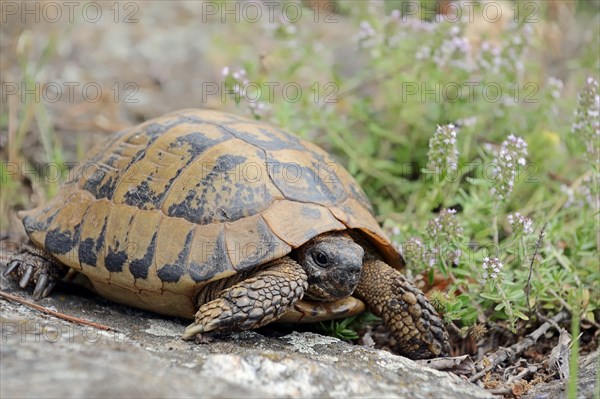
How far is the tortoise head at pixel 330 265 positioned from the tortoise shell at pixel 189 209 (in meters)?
0.09

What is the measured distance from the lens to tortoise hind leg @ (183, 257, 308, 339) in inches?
114

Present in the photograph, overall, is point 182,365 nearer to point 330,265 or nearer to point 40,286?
point 330,265

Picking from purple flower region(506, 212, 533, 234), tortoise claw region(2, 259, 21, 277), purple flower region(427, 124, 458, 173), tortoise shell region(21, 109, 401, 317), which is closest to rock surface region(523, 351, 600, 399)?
purple flower region(506, 212, 533, 234)

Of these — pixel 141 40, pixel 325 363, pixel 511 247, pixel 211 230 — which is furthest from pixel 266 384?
pixel 141 40

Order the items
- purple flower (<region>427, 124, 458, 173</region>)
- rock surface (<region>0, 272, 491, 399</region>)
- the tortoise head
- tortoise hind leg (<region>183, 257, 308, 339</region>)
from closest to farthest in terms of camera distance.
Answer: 1. rock surface (<region>0, 272, 491, 399</region>)
2. tortoise hind leg (<region>183, 257, 308, 339</region>)
3. the tortoise head
4. purple flower (<region>427, 124, 458, 173</region>)

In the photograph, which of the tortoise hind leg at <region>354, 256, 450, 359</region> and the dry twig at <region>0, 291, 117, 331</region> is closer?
the dry twig at <region>0, 291, 117, 331</region>

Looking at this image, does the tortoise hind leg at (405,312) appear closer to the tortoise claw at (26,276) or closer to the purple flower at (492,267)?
the purple flower at (492,267)

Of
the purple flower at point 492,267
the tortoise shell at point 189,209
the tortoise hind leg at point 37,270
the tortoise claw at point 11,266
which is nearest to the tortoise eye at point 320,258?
the tortoise shell at point 189,209

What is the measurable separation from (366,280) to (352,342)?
0.34m

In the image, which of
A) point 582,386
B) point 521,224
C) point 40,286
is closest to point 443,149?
point 521,224

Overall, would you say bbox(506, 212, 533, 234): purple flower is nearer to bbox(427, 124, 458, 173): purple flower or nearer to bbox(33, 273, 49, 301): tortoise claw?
bbox(427, 124, 458, 173): purple flower

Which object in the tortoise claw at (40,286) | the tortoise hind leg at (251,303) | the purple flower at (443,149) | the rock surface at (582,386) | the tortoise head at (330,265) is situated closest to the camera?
the rock surface at (582,386)

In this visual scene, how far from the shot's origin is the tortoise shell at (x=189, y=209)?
10.1 feet

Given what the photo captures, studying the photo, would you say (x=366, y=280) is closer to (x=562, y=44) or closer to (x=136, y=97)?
(x=136, y=97)
